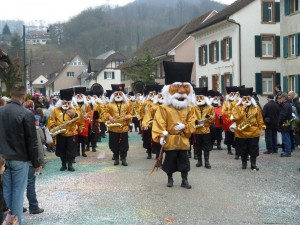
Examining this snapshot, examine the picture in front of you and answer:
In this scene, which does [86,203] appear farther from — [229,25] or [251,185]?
[229,25]

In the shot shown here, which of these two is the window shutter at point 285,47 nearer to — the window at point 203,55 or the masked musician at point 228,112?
the window at point 203,55

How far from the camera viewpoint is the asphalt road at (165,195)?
Answer: 25.5ft

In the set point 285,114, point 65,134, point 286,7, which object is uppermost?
point 286,7

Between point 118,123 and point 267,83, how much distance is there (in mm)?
25294

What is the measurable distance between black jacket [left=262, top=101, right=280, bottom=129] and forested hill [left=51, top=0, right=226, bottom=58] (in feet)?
278

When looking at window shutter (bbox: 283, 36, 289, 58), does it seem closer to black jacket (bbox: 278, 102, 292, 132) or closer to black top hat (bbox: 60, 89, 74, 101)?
black jacket (bbox: 278, 102, 292, 132)

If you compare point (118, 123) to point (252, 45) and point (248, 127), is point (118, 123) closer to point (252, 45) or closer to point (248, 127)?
point (248, 127)

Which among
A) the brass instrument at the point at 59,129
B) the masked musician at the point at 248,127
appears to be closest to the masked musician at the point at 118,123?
the brass instrument at the point at 59,129

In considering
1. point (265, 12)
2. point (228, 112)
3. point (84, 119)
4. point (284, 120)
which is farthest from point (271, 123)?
point (265, 12)

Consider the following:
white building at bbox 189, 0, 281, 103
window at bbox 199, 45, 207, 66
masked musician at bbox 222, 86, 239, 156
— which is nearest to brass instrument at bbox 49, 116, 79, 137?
masked musician at bbox 222, 86, 239, 156

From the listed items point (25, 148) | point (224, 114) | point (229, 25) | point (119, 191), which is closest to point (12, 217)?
point (25, 148)

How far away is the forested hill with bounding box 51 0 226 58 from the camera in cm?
10300

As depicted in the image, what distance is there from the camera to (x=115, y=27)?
105 m

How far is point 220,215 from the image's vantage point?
788 centimetres
